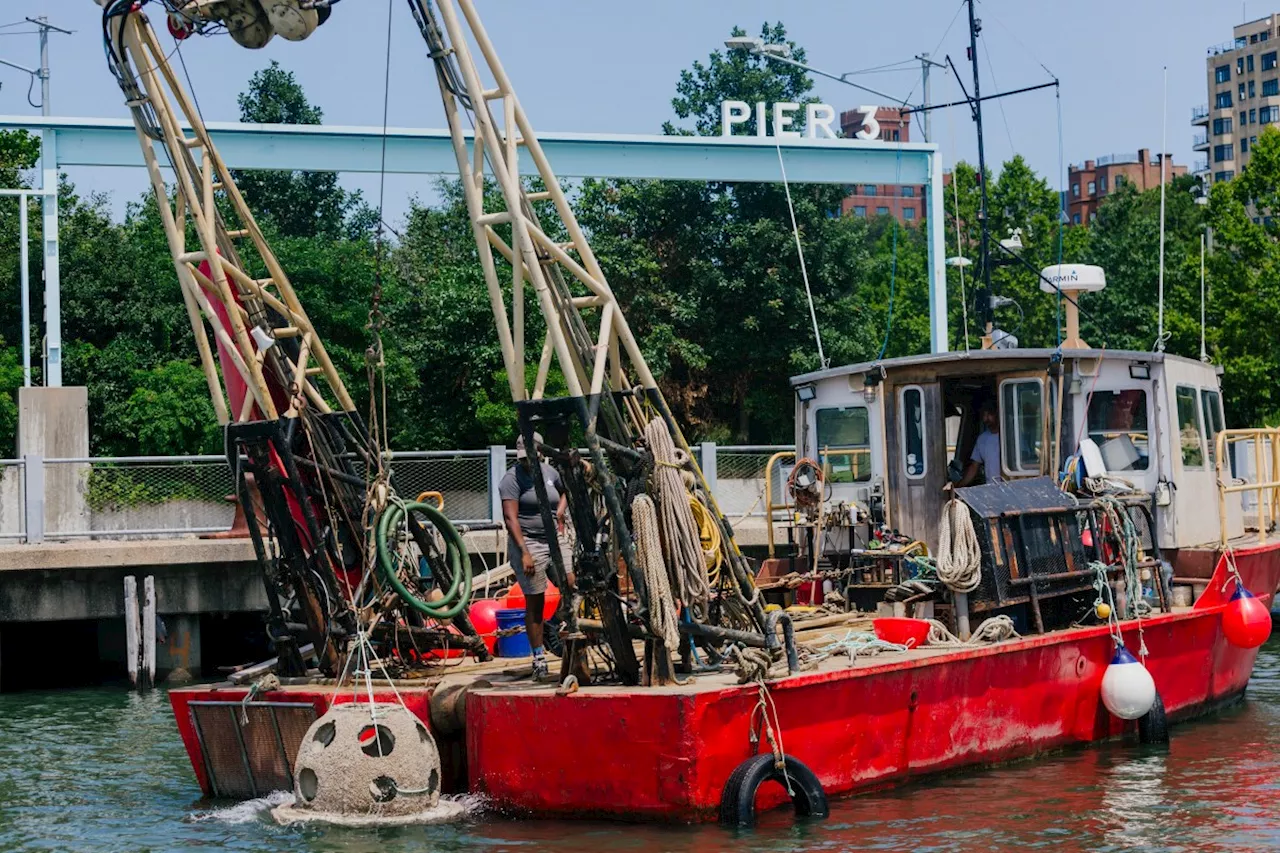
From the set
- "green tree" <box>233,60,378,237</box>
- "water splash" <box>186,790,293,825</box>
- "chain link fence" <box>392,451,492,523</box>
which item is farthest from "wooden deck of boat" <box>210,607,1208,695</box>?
"green tree" <box>233,60,378,237</box>

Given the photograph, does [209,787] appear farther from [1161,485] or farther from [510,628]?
[1161,485]

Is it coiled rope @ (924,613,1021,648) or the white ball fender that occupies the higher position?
coiled rope @ (924,613,1021,648)

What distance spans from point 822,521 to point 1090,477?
230 cm

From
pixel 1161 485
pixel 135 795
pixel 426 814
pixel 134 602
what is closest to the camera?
pixel 426 814

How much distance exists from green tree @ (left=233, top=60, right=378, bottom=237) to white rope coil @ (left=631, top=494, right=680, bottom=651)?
120ft

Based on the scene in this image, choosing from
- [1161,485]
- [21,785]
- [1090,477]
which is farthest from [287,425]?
[1161,485]

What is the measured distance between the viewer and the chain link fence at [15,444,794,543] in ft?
65.2

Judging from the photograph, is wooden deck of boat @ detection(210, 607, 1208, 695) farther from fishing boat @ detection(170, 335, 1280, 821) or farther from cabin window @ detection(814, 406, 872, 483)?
cabin window @ detection(814, 406, 872, 483)

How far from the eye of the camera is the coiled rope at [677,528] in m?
10.5

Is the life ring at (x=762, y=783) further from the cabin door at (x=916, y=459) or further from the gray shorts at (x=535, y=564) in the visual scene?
the cabin door at (x=916, y=459)

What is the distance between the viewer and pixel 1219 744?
13.5 metres

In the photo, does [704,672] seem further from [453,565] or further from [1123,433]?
[1123,433]

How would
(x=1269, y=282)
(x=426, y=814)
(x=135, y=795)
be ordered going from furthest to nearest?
1. (x=1269, y=282)
2. (x=135, y=795)
3. (x=426, y=814)

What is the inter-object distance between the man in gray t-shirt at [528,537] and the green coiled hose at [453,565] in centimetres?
38
